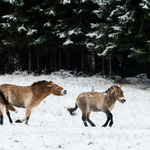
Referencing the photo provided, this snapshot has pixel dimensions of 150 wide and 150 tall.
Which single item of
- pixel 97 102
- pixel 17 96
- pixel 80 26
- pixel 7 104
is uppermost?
pixel 80 26

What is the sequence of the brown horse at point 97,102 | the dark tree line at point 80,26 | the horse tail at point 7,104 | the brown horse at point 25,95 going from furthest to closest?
the dark tree line at point 80,26 < the brown horse at point 97,102 < the brown horse at point 25,95 < the horse tail at point 7,104

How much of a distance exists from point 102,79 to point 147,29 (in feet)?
19.3

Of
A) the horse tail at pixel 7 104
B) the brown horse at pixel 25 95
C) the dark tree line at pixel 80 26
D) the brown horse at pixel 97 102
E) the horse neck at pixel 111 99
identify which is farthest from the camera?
the dark tree line at pixel 80 26

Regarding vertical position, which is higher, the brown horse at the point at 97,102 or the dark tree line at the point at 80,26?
the dark tree line at the point at 80,26

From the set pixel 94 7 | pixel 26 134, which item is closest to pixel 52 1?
pixel 94 7

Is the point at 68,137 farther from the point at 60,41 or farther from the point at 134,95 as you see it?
the point at 60,41

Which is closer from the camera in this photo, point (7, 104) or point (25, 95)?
point (7, 104)

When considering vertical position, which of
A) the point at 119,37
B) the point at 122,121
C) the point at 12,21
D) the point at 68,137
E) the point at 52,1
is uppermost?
the point at 52,1

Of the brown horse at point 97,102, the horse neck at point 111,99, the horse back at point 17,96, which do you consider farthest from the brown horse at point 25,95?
the horse neck at point 111,99

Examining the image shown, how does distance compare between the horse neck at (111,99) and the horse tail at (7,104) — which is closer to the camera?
the horse tail at (7,104)

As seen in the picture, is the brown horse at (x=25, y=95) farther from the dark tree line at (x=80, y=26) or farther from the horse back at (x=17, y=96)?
the dark tree line at (x=80, y=26)

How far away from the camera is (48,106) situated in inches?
662

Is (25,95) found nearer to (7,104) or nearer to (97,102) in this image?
(7,104)

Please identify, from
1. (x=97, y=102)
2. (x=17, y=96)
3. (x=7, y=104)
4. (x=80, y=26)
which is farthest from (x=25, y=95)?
(x=80, y=26)
